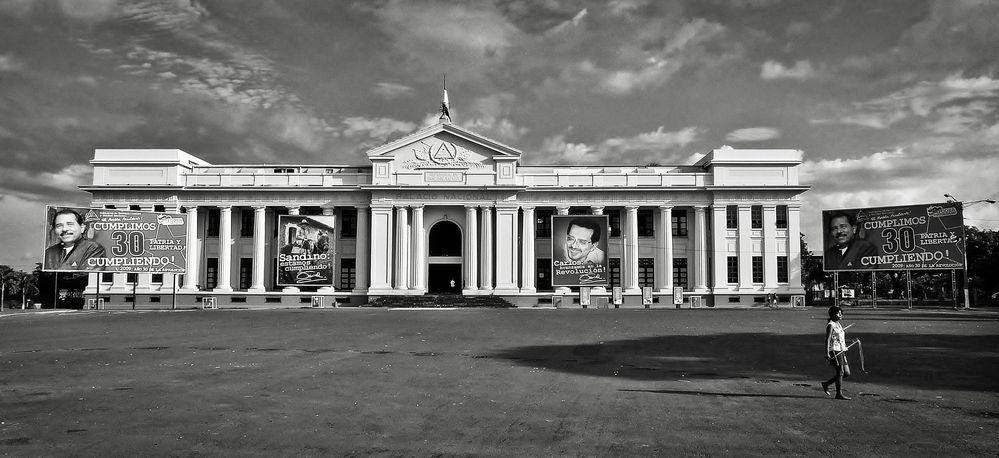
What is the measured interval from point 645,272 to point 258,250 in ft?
95.5

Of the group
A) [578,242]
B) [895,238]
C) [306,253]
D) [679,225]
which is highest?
[679,225]

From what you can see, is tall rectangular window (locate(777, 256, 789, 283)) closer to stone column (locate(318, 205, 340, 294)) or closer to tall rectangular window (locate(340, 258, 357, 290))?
tall rectangular window (locate(340, 258, 357, 290))

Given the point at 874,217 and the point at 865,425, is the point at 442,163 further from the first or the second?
the point at 865,425

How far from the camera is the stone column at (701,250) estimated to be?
2013 inches

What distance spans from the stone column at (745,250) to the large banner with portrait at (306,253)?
95.8 feet

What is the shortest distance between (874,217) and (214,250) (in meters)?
48.4

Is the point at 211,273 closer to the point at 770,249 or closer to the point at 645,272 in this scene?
the point at 645,272

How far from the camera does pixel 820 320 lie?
3114 cm

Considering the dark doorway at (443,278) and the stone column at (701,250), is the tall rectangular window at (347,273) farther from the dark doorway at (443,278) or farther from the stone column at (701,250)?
the stone column at (701,250)

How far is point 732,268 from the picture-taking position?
51.3 meters

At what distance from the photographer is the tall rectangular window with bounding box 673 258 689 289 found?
173 feet

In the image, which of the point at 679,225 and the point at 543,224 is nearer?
the point at 679,225

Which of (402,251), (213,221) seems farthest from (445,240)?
(213,221)

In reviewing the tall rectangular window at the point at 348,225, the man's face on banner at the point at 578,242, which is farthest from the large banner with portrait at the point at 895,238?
the tall rectangular window at the point at 348,225
